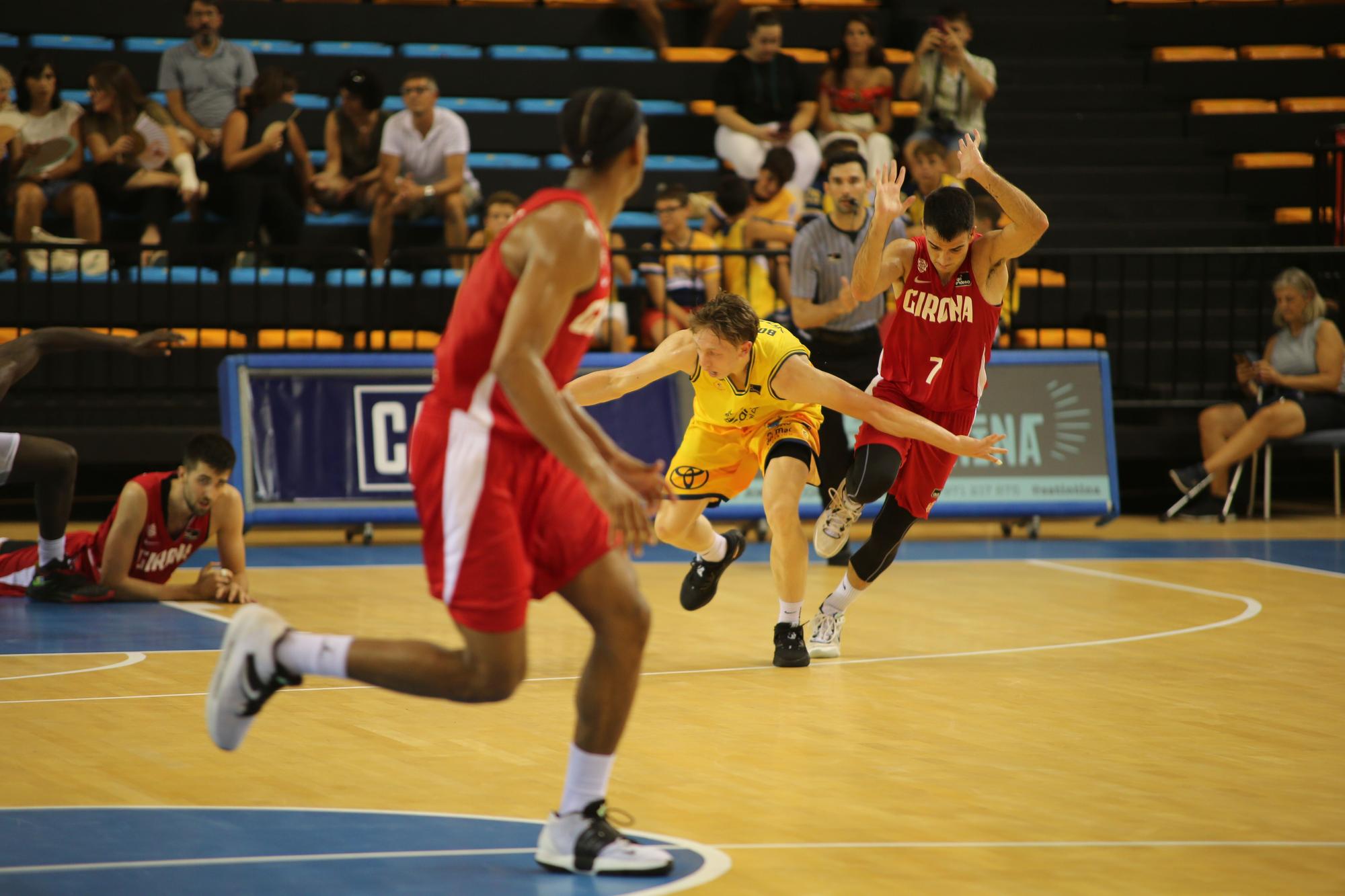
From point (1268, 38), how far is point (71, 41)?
38.6ft

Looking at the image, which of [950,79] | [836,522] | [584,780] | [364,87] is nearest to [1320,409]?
[950,79]

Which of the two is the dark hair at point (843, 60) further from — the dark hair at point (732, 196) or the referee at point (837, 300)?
the referee at point (837, 300)

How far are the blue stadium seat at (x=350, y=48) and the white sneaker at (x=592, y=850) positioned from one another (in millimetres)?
12381

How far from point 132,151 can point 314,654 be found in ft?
31.9

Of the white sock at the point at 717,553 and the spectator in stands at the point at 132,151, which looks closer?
the white sock at the point at 717,553

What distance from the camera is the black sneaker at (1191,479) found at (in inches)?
514

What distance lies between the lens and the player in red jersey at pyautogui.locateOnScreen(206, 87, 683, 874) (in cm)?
407

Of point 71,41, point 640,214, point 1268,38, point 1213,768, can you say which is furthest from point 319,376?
point 1268,38

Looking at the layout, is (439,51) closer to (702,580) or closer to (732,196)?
(732,196)

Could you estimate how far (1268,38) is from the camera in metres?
17.6

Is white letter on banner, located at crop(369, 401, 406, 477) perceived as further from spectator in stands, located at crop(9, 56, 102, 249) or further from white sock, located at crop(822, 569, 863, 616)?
white sock, located at crop(822, 569, 863, 616)

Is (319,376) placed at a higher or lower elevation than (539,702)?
higher

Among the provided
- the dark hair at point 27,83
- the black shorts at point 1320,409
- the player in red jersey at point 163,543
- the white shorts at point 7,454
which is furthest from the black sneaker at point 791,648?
the dark hair at point 27,83

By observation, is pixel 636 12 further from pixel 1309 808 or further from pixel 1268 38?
pixel 1309 808
